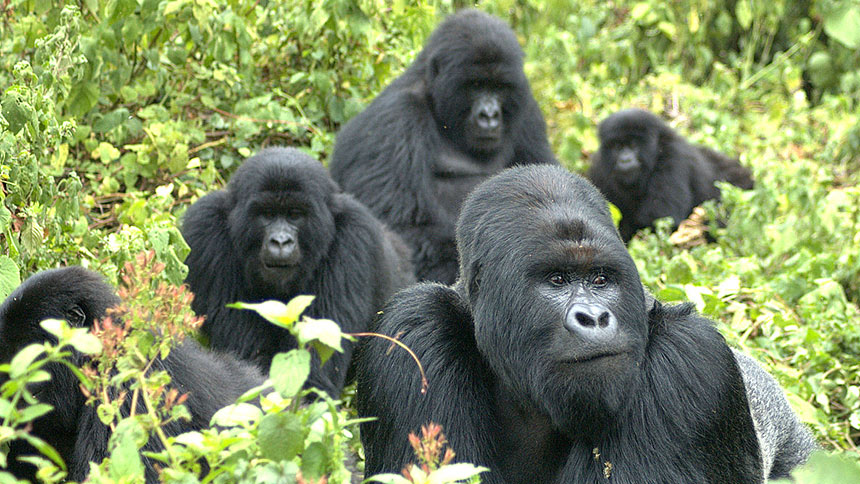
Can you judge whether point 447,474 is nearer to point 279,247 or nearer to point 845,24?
point 279,247

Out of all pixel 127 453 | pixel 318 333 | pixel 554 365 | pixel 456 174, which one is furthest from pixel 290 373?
pixel 456 174

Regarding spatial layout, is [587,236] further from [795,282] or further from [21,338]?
[795,282]

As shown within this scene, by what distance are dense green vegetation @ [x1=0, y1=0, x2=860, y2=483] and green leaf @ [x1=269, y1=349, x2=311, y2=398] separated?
0.01 m

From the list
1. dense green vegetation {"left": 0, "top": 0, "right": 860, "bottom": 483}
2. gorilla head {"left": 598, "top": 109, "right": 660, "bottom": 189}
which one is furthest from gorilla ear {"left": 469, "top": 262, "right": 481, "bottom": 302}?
gorilla head {"left": 598, "top": 109, "right": 660, "bottom": 189}

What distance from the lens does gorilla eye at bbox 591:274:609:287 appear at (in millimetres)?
2826

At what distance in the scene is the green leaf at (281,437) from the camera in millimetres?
2148

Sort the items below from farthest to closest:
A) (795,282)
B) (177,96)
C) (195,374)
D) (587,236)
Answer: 1. (177,96)
2. (795,282)
3. (195,374)
4. (587,236)

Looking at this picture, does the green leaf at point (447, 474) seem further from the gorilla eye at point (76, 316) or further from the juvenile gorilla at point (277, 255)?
the juvenile gorilla at point (277, 255)

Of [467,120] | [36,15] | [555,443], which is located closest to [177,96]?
[36,15]

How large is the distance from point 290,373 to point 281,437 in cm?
13

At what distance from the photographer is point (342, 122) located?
22.8 feet

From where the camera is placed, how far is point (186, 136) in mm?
5863

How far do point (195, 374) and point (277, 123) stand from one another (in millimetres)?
3393

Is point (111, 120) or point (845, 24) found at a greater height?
point (845, 24)
